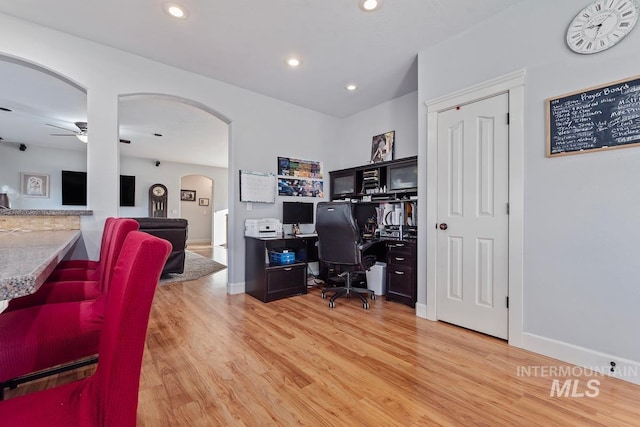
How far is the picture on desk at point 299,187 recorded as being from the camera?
4035 millimetres

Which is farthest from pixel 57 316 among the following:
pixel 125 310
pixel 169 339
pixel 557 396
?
pixel 557 396

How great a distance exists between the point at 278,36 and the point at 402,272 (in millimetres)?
2839

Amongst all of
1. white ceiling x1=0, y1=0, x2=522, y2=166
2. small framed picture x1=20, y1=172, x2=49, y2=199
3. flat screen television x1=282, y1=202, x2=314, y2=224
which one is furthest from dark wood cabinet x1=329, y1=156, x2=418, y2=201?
small framed picture x1=20, y1=172, x2=49, y2=199

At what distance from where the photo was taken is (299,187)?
4.23 metres

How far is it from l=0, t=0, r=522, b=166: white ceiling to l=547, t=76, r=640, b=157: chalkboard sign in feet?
3.25

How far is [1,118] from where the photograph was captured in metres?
4.69

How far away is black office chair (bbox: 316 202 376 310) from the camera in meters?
2.92

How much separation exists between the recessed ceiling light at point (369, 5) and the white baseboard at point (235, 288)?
331 centimetres

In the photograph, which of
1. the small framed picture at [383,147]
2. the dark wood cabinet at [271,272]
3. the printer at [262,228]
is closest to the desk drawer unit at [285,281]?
the dark wood cabinet at [271,272]

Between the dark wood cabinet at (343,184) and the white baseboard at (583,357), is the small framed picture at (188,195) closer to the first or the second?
the dark wood cabinet at (343,184)

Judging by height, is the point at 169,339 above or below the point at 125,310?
below

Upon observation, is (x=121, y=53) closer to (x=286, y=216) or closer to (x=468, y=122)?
(x=286, y=216)

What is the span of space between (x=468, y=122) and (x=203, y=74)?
3.05 meters

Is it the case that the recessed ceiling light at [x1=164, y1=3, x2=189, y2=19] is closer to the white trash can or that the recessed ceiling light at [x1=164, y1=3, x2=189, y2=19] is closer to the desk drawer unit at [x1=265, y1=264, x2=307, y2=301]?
the desk drawer unit at [x1=265, y1=264, x2=307, y2=301]
